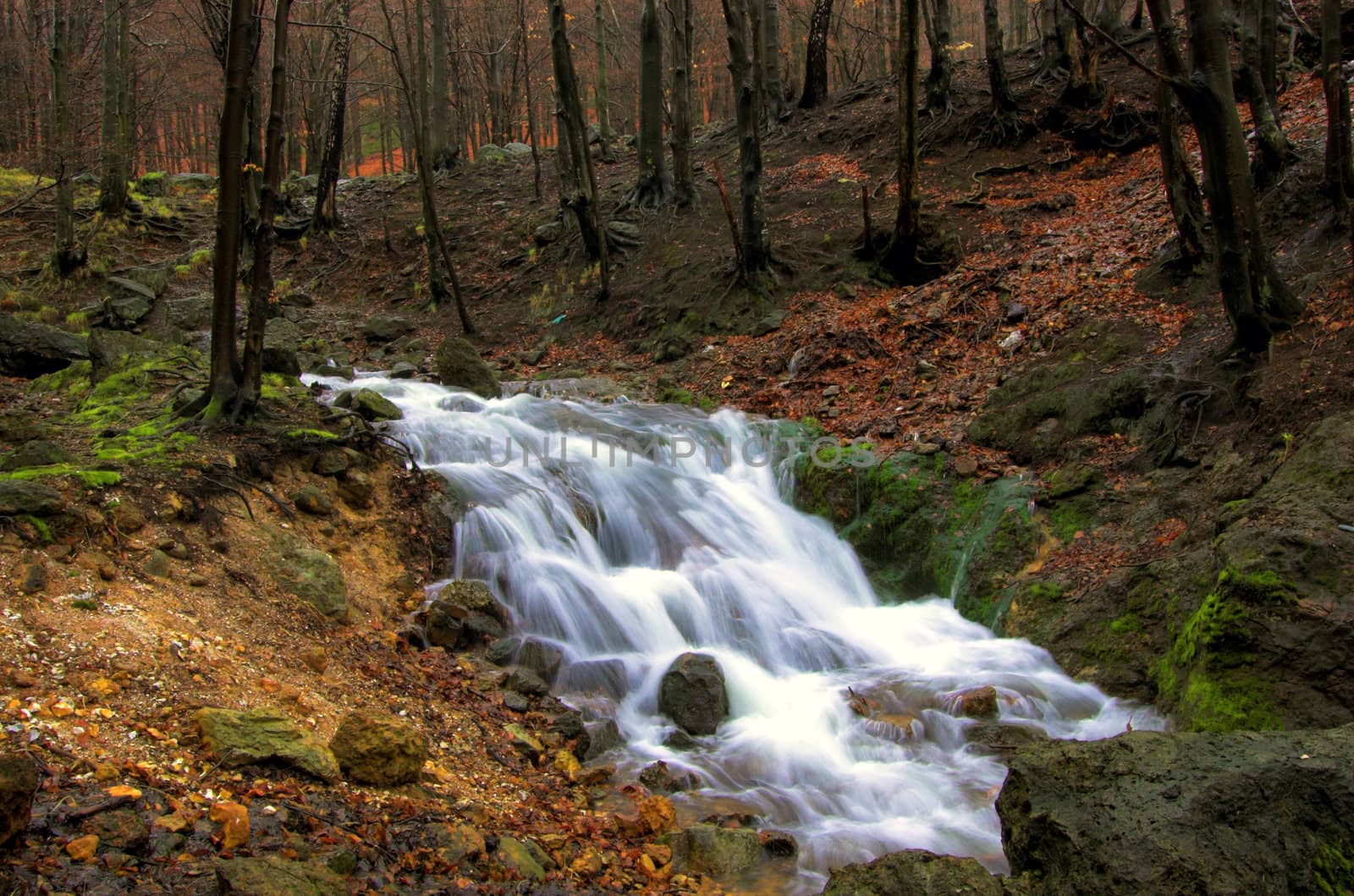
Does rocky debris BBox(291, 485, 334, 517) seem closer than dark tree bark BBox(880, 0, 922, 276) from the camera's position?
Yes

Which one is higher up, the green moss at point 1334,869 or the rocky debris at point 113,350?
the rocky debris at point 113,350

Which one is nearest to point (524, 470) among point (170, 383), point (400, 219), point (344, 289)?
point (170, 383)

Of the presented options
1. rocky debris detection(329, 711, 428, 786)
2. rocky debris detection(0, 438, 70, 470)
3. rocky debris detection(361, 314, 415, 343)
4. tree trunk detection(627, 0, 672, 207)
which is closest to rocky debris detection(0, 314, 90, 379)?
rocky debris detection(0, 438, 70, 470)

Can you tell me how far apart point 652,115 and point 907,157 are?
6095 millimetres

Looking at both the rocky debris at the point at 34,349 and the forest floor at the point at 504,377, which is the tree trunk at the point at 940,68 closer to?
the forest floor at the point at 504,377

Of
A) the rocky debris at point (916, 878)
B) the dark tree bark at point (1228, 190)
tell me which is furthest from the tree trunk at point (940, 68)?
the rocky debris at point (916, 878)

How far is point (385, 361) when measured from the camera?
44.5 feet

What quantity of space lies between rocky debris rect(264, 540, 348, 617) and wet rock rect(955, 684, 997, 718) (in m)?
4.71

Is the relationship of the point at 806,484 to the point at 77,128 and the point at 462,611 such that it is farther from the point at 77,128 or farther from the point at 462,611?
the point at 77,128

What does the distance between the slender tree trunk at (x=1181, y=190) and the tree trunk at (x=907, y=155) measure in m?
3.61

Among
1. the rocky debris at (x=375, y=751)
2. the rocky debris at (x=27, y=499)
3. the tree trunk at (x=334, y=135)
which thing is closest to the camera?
the rocky debris at (x=375, y=751)

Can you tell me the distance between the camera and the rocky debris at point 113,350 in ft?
30.3

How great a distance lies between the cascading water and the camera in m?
5.56

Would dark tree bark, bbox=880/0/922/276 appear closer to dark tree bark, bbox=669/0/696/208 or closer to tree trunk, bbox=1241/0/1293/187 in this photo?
tree trunk, bbox=1241/0/1293/187
